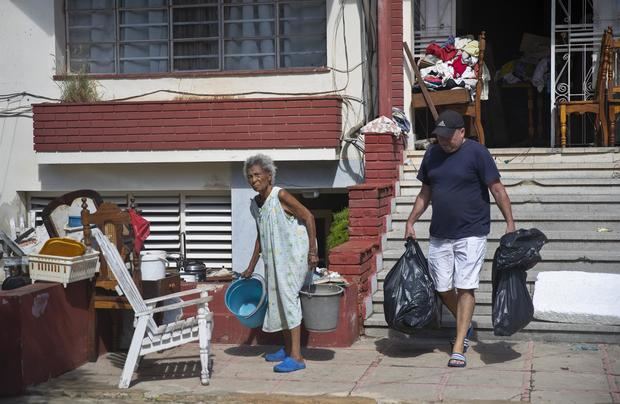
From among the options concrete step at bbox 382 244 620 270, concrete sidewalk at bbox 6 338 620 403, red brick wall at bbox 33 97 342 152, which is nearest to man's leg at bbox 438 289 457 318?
concrete sidewalk at bbox 6 338 620 403

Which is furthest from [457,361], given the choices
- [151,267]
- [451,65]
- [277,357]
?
[451,65]

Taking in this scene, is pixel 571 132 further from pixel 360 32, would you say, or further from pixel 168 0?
pixel 168 0

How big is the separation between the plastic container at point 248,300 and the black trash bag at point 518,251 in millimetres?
1836

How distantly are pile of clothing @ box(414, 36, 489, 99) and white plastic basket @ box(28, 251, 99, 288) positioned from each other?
5.32 meters

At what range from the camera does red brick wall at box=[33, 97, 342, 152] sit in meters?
10.9

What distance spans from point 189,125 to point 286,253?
440cm

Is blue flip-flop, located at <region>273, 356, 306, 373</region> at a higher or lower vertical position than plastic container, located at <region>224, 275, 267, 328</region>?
lower

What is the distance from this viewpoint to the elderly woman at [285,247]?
23.5 ft

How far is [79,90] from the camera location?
38.0 feet

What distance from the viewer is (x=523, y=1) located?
51.4ft

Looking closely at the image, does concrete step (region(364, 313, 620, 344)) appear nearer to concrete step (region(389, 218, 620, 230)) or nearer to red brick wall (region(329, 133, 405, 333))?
red brick wall (region(329, 133, 405, 333))

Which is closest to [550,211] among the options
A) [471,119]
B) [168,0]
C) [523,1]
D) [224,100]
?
[471,119]

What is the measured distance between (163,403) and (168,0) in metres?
6.81

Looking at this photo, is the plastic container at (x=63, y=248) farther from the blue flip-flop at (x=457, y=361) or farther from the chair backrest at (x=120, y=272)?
the blue flip-flop at (x=457, y=361)
